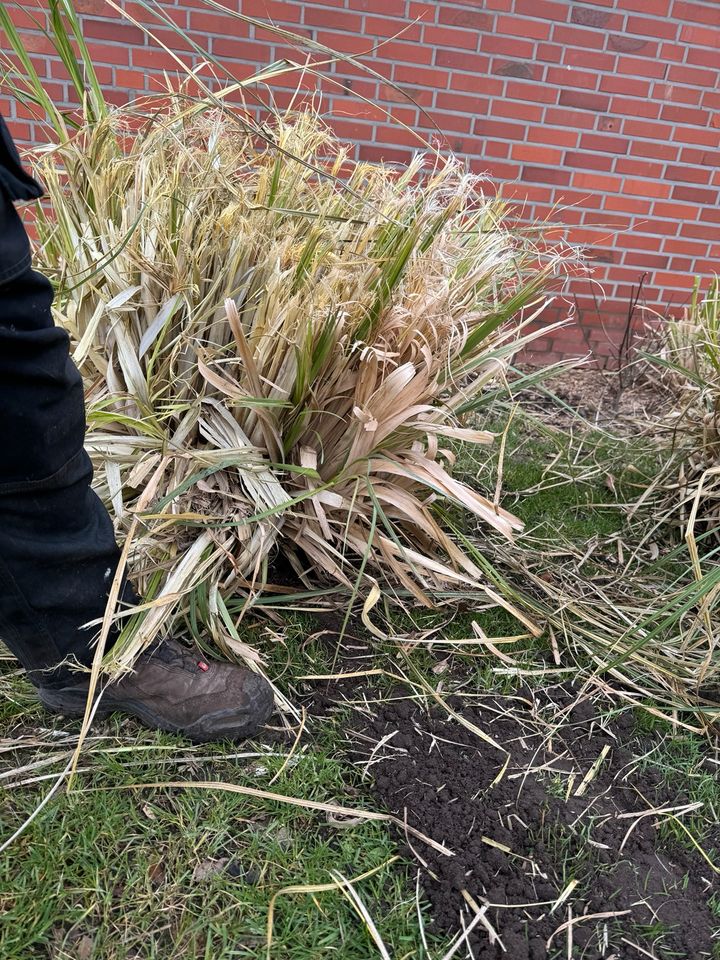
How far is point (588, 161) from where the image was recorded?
355 centimetres

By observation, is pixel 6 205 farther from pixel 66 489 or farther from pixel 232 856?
pixel 232 856

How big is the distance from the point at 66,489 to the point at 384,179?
49.0 inches

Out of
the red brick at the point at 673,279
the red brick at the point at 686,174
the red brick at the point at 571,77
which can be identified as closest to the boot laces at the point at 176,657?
the red brick at the point at 571,77

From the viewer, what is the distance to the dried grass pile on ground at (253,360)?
5.27 ft

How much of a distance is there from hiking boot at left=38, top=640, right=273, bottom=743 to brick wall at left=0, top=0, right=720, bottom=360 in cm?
257

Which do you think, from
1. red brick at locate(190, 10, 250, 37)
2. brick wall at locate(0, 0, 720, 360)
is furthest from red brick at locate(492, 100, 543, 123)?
red brick at locate(190, 10, 250, 37)

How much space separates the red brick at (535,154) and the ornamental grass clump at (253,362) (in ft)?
6.13

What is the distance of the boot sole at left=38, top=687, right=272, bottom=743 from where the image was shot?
1.44m

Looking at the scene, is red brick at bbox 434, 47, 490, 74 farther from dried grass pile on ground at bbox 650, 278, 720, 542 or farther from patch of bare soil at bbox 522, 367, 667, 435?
dried grass pile on ground at bbox 650, 278, 720, 542

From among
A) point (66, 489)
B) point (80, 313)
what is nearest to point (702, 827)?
point (66, 489)

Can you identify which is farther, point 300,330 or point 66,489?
point 300,330

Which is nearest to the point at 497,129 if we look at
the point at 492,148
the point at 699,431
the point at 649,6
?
the point at 492,148

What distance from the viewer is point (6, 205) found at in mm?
1084

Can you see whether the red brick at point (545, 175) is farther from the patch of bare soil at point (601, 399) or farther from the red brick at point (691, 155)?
the patch of bare soil at point (601, 399)
